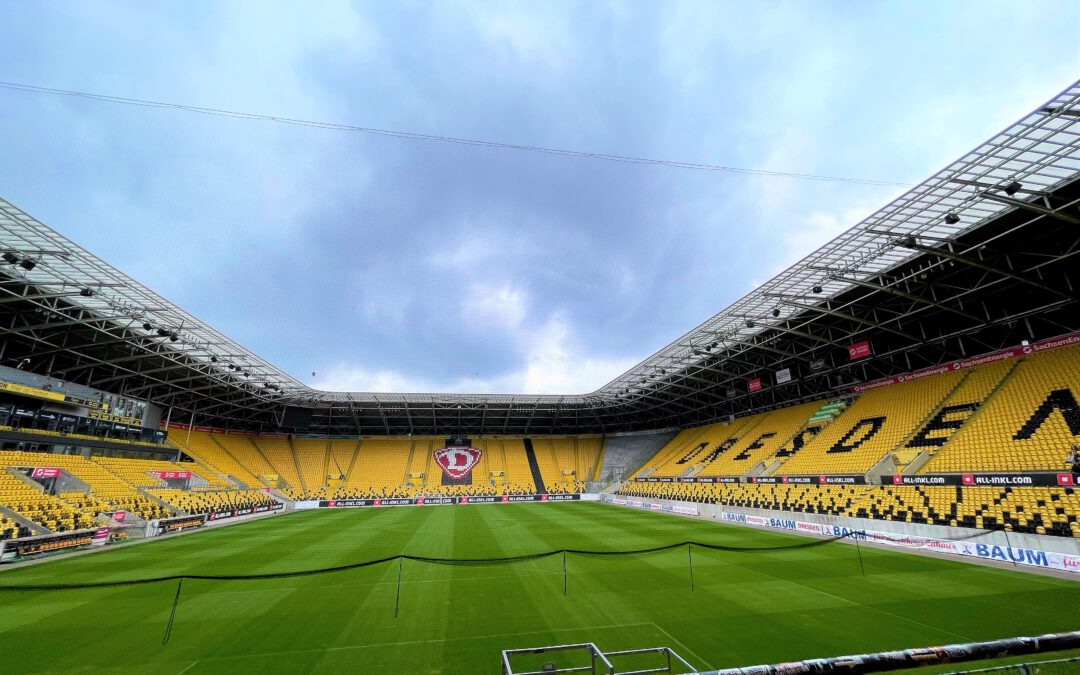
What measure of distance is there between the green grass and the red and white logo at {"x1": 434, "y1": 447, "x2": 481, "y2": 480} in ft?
122

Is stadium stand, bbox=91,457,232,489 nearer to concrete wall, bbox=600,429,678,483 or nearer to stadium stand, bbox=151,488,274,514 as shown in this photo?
stadium stand, bbox=151,488,274,514

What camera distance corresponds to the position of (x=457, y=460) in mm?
55250

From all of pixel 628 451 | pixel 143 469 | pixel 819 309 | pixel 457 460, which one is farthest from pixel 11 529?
pixel 628 451

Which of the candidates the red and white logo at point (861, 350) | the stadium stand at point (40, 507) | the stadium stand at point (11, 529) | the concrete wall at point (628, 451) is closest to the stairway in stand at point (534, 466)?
the concrete wall at point (628, 451)

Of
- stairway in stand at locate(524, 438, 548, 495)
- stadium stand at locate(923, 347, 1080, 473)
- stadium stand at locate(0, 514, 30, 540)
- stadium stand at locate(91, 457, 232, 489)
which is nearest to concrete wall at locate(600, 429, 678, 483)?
stairway in stand at locate(524, 438, 548, 495)

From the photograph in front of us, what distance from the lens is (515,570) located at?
1403 centimetres

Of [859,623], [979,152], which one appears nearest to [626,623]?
[859,623]

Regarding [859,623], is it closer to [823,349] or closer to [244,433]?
[823,349]

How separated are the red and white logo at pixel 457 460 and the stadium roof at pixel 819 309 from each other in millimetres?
12401

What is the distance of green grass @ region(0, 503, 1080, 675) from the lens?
25.6ft

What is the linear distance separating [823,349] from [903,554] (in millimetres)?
19487

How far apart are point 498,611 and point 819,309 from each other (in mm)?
22251

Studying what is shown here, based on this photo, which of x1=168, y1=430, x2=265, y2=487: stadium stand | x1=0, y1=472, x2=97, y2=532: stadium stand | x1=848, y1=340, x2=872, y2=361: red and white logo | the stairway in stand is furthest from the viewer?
the stairway in stand

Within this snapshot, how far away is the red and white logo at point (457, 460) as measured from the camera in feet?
176
